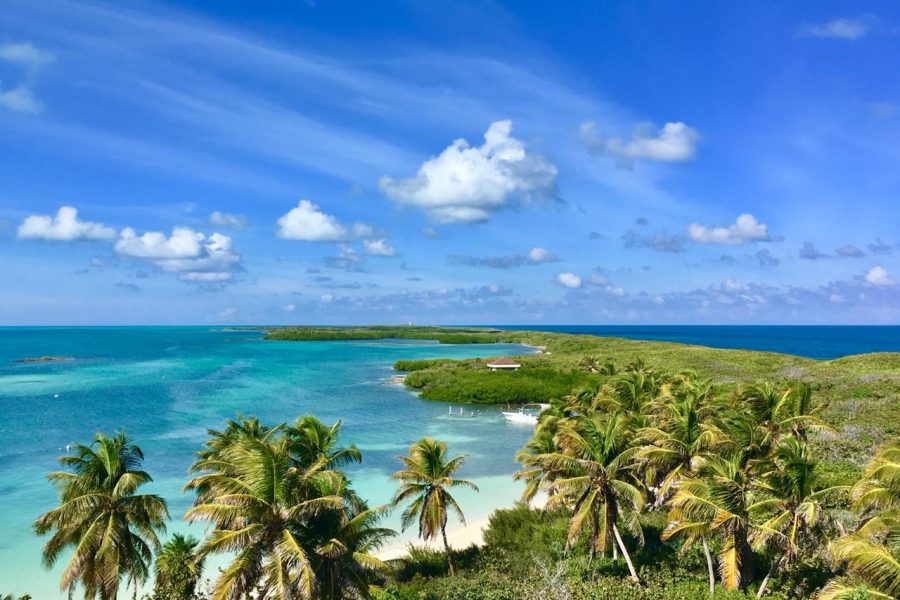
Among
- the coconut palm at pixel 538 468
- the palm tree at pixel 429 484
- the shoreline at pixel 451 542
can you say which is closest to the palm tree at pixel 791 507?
the coconut palm at pixel 538 468

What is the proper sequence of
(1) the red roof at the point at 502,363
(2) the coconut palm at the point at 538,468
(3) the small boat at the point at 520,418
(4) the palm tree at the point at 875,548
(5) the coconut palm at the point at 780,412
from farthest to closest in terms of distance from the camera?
1. (1) the red roof at the point at 502,363
2. (3) the small boat at the point at 520,418
3. (2) the coconut palm at the point at 538,468
4. (5) the coconut palm at the point at 780,412
5. (4) the palm tree at the point at 875,548

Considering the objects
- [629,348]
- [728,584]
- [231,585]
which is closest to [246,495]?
[231,585]

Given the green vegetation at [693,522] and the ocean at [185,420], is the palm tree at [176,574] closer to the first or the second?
the green vegetation at [693,522]

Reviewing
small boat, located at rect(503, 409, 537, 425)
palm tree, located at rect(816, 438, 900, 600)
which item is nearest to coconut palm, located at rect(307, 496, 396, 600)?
palm tree, located at rect(816, 438, 900, 600)

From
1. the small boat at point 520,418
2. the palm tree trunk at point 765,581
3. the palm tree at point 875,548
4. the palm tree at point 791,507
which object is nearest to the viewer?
the palm tree at point 875,548

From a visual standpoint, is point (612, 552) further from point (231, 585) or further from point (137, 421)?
point (137, 421)

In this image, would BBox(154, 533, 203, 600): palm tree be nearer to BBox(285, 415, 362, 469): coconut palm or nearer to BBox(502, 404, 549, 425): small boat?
BBox(285, 415, 362, 469): coconut palm
